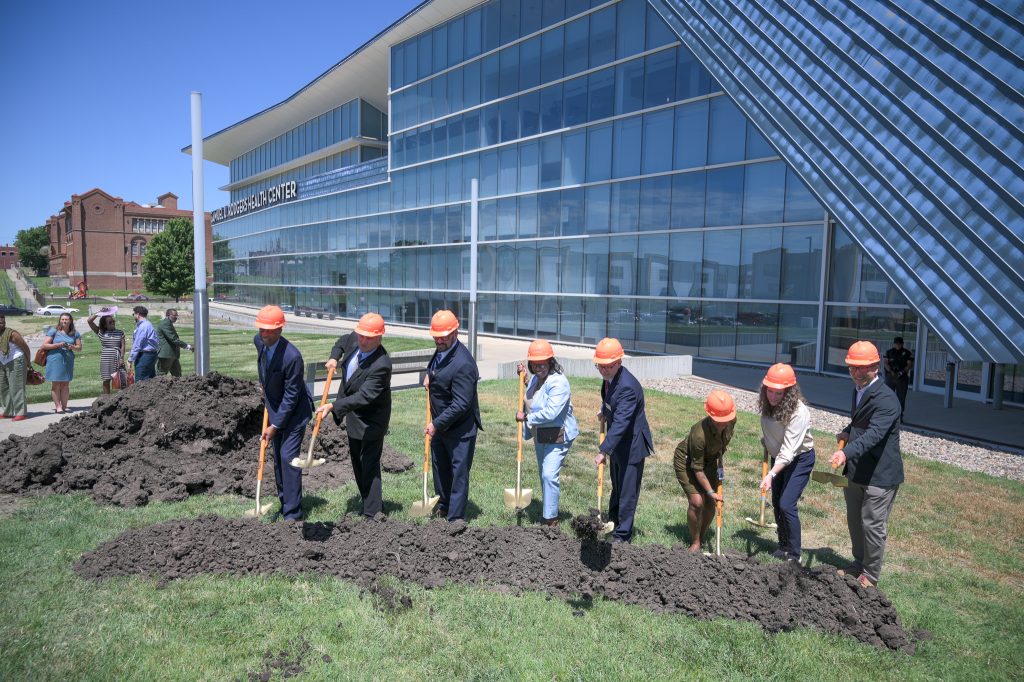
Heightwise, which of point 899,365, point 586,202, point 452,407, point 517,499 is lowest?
point 517,499

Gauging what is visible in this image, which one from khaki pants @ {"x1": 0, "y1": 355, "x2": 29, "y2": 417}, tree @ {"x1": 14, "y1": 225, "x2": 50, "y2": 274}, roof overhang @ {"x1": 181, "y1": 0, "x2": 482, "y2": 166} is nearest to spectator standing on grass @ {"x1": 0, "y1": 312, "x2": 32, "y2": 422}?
khaki pants @ {"x1": 0, "y1": 355, "x2": 29, "y2": 417}

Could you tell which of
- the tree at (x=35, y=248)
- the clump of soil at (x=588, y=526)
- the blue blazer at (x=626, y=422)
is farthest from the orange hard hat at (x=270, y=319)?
the tree at (x=35, y=248)

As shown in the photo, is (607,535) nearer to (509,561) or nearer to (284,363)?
(509,561)

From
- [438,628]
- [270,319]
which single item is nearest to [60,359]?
[270,319]

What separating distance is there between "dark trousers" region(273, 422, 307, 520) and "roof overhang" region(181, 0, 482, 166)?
27.3 m

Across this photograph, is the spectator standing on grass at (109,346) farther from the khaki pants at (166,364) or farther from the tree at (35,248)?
the tree at (35,248)

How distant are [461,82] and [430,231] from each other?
23.0 ft

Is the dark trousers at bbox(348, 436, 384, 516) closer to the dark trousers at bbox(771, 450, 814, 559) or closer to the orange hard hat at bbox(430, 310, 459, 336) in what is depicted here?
the orange hard hat at bbox(430, 310, 459, 336)

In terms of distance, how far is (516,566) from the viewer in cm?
488

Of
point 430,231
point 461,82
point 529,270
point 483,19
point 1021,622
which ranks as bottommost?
point 1021,622

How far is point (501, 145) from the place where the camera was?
2752 cm

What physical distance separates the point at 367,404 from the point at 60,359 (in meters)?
7.79

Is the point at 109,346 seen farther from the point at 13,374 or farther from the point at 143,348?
the point at 13,374

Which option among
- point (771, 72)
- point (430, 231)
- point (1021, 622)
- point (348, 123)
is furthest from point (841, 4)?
point (348, 123)
